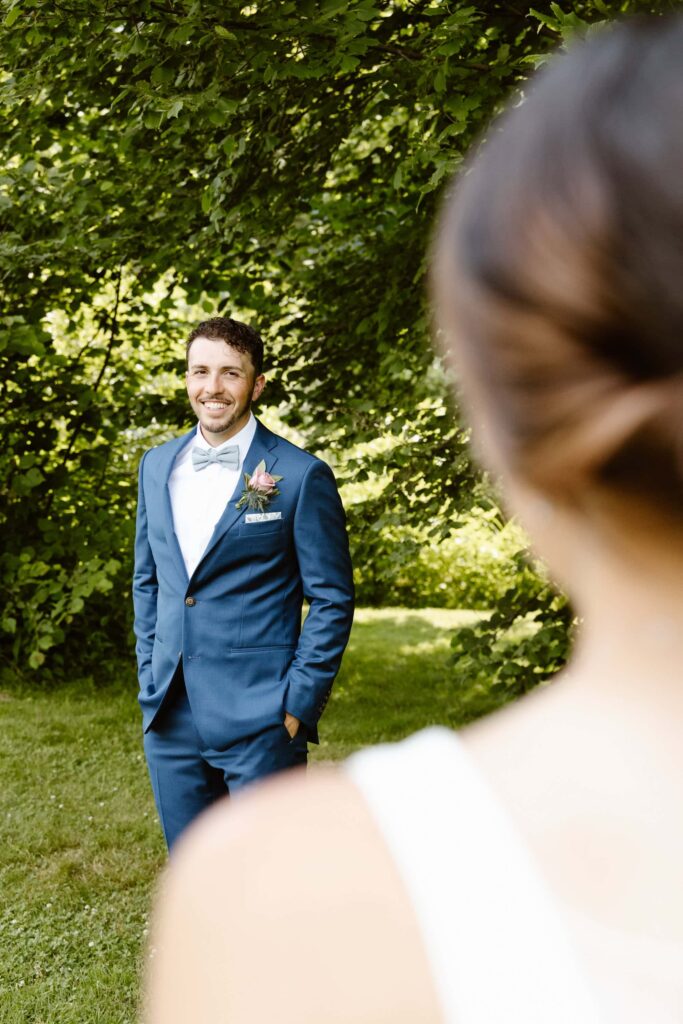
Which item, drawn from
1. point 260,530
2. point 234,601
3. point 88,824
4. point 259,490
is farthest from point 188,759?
point 88,824

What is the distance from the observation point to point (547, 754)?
→ 2.46 ft

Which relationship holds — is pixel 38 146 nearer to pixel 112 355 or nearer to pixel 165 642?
pixel 112 355

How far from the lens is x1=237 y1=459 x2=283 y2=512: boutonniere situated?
325 cm

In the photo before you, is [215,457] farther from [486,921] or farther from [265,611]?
[486,921]

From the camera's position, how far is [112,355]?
26.6 ft

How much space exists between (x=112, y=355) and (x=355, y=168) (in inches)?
101

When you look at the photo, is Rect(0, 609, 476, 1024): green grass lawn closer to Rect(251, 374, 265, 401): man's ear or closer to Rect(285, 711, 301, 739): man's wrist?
Rect(285, 711, 301, 739): man's wrist

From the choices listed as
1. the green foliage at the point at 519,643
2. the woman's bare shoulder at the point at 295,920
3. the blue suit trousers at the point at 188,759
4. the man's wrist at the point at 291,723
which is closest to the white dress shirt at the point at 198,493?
the blue suit trousers at the point at 188,759

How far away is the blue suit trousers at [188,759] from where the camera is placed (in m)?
3.29

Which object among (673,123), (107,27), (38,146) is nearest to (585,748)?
(673,123)

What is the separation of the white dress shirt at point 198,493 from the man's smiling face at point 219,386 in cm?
5

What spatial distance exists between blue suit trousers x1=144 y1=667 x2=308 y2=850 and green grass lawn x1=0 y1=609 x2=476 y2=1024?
93 cm

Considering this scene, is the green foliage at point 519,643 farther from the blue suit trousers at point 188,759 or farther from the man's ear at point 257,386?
the blue suit trousers at point 188,759

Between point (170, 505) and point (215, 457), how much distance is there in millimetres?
227
